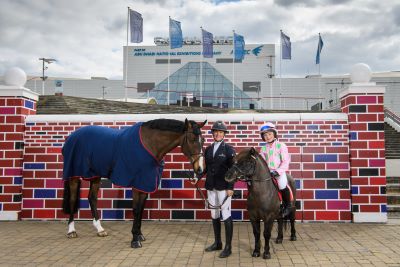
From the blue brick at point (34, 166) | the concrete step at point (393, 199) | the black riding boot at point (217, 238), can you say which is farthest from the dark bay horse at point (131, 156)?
the concrete step at point (393, 199)

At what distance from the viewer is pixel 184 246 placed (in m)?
5.73

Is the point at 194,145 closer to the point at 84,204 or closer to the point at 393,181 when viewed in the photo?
the point at 84,204

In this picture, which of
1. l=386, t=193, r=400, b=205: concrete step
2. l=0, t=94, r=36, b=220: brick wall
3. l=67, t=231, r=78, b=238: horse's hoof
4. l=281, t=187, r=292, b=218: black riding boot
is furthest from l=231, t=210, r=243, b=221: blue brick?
l=0, t=94, r=36, b=220: brick wall

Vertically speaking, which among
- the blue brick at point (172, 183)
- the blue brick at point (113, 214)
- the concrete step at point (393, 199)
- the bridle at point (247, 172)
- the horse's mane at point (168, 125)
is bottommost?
the blue brick at point (113, 214)

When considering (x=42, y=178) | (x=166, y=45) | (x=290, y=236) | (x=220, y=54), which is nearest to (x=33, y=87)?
(x=166, y=45)

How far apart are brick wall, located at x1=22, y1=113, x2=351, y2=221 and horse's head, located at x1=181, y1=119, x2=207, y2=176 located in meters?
2.11

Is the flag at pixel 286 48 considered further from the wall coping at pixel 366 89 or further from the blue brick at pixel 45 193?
the blue brick at pixel 45 193

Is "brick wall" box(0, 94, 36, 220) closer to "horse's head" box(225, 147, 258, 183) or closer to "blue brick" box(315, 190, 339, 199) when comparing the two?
"horse's head" box(225, 147, 258, 183)

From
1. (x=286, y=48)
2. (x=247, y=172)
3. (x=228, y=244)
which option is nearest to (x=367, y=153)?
(x=247, y=172)

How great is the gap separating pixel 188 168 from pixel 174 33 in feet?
75.2

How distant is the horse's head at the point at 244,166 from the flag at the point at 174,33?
24588 millimetres

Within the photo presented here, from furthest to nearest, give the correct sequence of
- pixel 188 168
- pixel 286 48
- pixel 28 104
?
pixel 286 48
pixel 28 104
pixel 188 168

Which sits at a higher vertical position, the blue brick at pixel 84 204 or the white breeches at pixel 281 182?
the white breeches at pixel 281 182

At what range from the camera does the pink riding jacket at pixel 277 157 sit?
555 cm
